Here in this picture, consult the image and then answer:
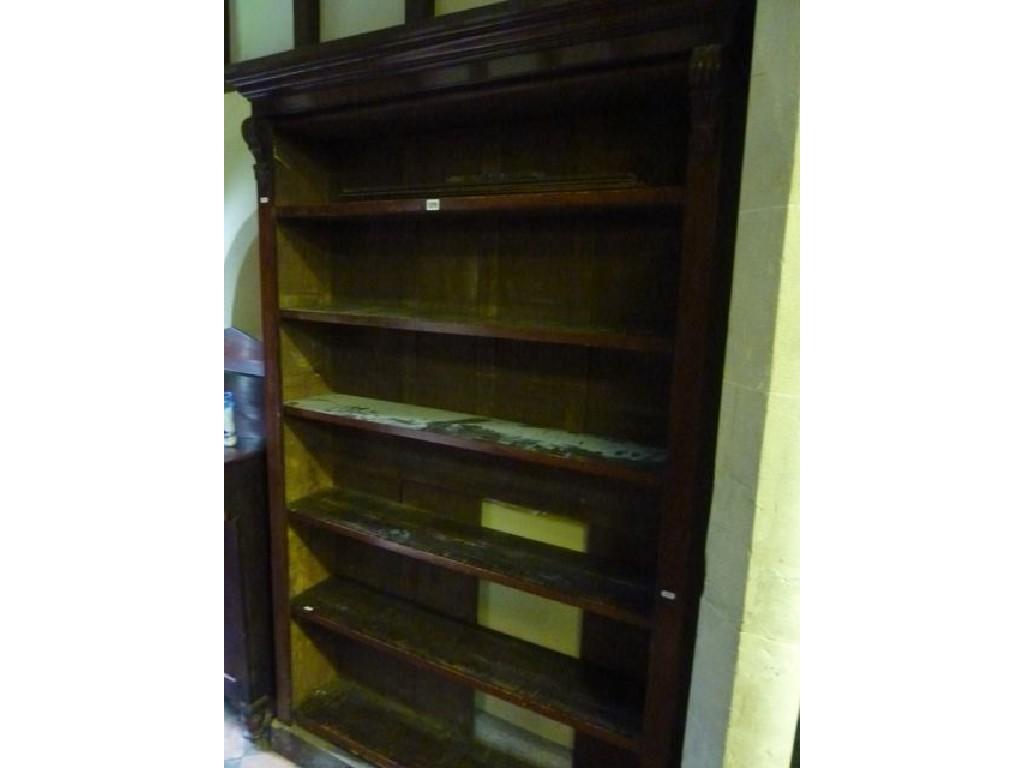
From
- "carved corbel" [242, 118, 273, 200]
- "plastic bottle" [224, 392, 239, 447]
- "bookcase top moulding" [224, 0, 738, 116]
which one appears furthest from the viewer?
"plastic bottle" [224, 392, 239, 447]

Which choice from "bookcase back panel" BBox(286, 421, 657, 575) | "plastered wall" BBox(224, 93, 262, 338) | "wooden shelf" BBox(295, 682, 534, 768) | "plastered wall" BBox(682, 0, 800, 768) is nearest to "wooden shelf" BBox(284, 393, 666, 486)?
"bookcase back panel" BBox(286, 421, 657, 575)

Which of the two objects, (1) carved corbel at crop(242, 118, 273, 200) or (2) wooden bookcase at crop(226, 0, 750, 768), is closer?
(2) wooden bookcase at crop(226, 0, 750, 768)

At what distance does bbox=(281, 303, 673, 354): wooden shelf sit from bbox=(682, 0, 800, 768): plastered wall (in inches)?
8.4

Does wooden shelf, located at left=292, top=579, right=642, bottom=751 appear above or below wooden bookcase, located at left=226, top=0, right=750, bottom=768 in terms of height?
below

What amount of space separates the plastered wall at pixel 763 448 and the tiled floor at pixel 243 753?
136cm

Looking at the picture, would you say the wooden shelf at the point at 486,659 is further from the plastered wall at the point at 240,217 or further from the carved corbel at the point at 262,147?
the carved corbel at the point at 262,147

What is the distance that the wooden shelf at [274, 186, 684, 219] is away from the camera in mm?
935

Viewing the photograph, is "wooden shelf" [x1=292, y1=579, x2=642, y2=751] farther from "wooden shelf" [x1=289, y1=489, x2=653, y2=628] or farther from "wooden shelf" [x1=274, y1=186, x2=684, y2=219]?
"wooden shelf" [x1=274, y1=186, x2=684, y2=219]

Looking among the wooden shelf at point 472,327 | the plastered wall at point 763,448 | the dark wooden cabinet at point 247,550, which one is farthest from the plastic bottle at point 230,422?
the plastered wall at point 763,448

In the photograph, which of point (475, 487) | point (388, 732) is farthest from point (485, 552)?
point (388, 732)
